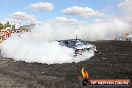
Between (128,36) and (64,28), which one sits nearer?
(64,28)

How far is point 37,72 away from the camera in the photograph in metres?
18.0

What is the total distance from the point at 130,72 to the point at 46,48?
32.1ft

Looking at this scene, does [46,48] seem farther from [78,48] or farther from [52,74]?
[52,74]

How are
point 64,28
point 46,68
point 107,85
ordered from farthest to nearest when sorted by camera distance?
1. point 64,28
2. point 46,68
3. point 107,85

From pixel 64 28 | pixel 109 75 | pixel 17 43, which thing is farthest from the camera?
pixel 64 28

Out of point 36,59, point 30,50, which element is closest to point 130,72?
point 36,59

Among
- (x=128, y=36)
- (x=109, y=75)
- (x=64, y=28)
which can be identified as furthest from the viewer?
(x=128, y=36)

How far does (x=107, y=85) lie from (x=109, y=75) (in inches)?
109

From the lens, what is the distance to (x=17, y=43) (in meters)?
29.4

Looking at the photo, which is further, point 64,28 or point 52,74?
point 64,28

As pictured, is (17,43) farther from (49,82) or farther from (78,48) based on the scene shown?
(49,82)

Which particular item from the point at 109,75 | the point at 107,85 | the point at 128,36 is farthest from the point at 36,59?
the point at 128,36

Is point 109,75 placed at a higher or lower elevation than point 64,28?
lower

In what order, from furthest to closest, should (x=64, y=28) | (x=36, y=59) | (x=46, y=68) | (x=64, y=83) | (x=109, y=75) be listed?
(x=64, y=28) < (x=36, y=59) < (x=46, y=68) < (x=109, y=75) < (x=64, y=83)
